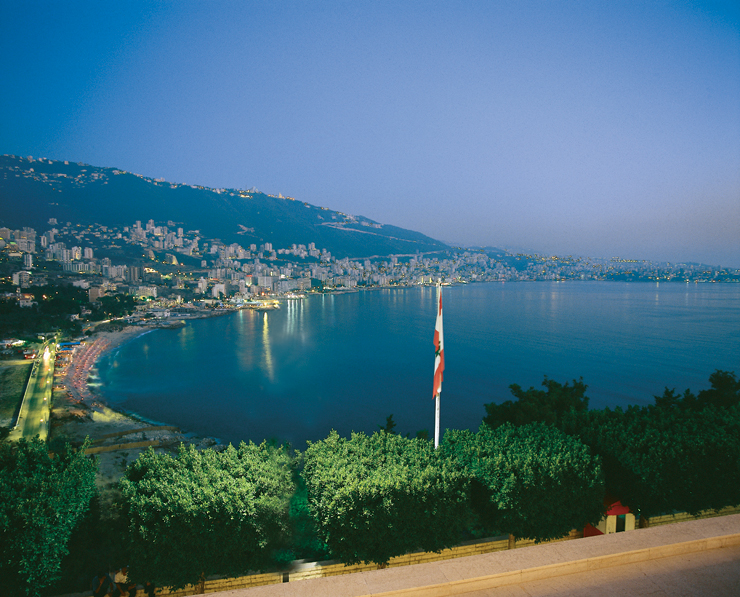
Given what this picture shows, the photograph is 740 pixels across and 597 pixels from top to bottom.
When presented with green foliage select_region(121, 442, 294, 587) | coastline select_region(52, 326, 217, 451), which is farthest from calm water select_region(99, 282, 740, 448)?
green foliage select_region(121, 442, 294, 587)

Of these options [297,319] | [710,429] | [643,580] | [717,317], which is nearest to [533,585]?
[643,580]

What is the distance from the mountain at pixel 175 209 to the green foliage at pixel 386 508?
7689 cm

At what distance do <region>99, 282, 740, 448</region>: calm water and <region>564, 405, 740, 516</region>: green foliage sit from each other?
970cm

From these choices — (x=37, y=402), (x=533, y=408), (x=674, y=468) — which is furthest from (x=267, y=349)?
(x=674, y=468)

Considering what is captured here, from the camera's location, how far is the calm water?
597 inches

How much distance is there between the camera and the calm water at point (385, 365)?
15.2 metres

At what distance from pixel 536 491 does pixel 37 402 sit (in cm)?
1668

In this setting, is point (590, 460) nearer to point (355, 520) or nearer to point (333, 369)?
point (355, 520)

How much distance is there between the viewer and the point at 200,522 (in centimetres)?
310

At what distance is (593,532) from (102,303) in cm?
4002

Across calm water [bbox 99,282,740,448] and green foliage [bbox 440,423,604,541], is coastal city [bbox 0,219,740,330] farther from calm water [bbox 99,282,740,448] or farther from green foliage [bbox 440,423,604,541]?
green foliage [bbox 440,423,604,541]

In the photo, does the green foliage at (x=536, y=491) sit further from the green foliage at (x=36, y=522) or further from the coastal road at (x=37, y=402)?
the coastal road at (x=37, y=402)

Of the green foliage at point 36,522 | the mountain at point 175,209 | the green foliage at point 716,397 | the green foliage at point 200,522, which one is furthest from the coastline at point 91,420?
the mountain at point 175,209

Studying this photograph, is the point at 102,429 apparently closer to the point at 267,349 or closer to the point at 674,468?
the point at 674,468
